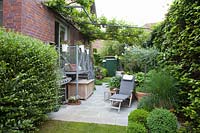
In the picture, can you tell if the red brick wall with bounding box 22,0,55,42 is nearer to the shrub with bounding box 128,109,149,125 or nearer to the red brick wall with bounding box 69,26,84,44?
the red brick wall with bounding box 69,26,84,44

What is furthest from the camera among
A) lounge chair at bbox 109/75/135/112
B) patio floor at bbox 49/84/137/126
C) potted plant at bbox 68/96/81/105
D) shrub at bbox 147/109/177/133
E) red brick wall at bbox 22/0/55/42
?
potted plant at bbox 68/96/81/105

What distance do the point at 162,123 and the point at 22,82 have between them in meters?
2.59

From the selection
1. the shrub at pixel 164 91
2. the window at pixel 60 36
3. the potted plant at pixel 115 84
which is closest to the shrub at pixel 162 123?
the shrub at pixel 164 91

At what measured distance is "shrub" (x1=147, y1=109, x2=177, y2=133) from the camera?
11.4 ft

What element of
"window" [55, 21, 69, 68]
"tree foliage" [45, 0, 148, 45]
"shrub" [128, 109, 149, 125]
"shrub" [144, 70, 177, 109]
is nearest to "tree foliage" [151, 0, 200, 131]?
"shrub" [144, 70, 177, 109]

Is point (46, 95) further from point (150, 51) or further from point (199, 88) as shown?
point (150, 51)

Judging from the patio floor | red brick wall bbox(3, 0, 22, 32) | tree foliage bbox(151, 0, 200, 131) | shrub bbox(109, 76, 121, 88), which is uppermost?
red brick wall bbox(3, 0, 22, 32)

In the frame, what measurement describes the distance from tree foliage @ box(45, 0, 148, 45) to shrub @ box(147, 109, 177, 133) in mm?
5002

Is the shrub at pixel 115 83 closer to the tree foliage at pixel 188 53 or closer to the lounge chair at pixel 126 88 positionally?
the lounge chair at pixel 126 88

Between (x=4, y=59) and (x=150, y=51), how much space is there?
5.38m

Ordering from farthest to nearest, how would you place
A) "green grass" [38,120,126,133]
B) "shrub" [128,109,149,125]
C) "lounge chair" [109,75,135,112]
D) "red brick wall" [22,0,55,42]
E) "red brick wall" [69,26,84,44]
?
1. "red brick wall" [69,26,84,44]
2. "lounge chair" [109,75,135,112]
3. "red brick wall" [22,0,55,42]
4. "green grass" [38,120,126,133]
5. "shrub" [128,109,149,125]

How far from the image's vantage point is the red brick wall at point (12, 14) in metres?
5.16

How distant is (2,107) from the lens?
3.21 meters

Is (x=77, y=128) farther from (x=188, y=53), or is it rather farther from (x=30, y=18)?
(x=30, y=18)
